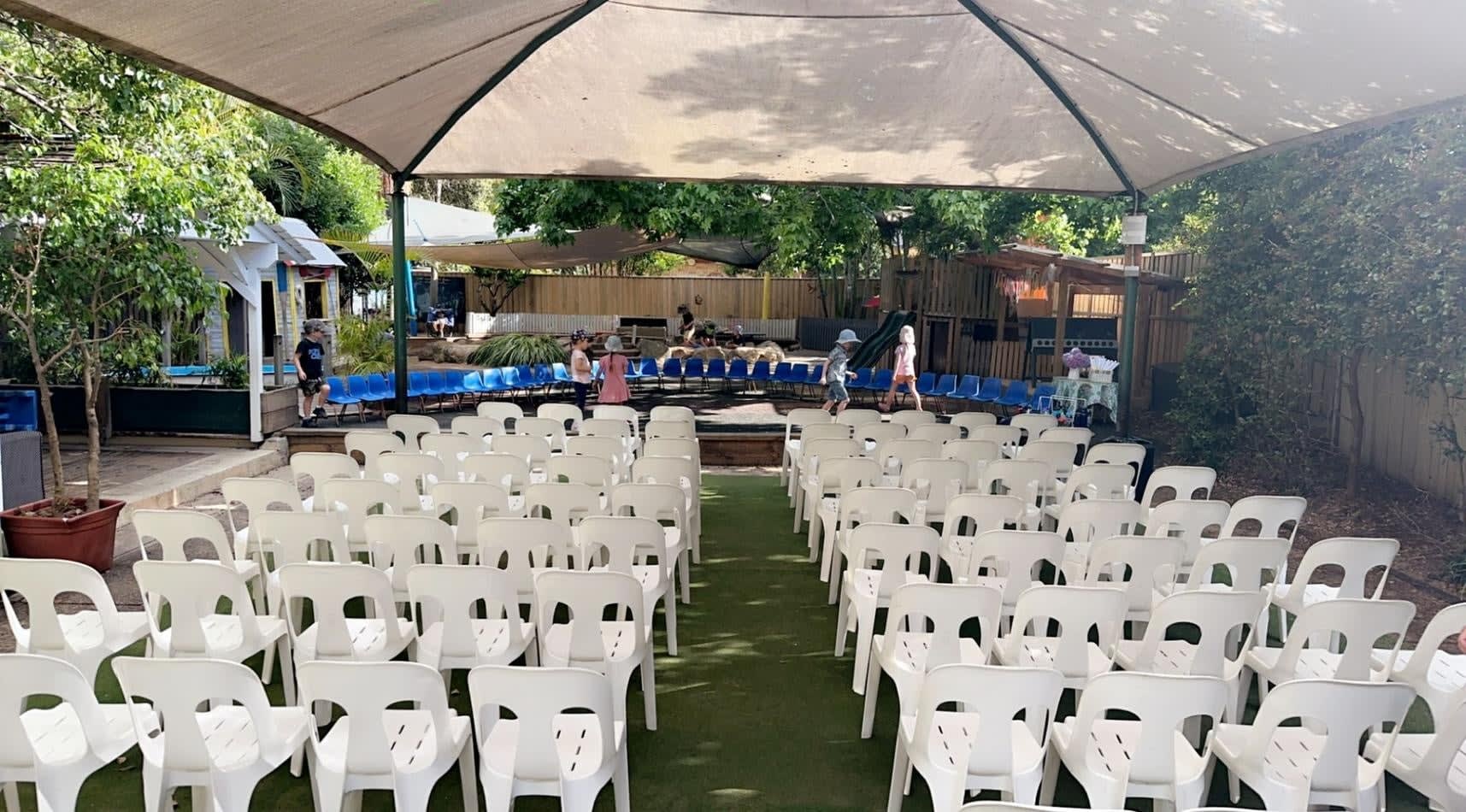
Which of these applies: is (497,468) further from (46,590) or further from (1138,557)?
(1138,557)

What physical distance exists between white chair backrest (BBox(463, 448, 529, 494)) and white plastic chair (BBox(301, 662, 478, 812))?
283 cm

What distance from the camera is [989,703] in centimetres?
273

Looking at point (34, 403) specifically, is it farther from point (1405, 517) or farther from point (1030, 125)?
point (1405, 517)

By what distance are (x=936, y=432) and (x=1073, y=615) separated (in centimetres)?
375

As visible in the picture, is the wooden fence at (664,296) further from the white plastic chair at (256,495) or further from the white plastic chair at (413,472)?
the white plastic chair at (256,495)

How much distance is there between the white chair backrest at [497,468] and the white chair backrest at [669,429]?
1.27m

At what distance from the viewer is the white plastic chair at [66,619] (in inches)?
135

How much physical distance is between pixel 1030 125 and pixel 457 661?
21.6 ft

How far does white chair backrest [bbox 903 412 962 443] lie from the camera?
7053mm

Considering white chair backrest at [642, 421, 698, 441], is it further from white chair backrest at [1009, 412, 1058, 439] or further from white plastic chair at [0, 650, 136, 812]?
white plastic chair at [0, 650, 136, 812]

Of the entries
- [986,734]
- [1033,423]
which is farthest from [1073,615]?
[1033,423]

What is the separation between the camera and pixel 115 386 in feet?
36.8

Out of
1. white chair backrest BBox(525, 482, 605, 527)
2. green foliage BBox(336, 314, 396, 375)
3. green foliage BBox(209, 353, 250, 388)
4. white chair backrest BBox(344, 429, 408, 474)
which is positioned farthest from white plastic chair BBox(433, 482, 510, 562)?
green foliage BBox(336, 314, 396, 375)

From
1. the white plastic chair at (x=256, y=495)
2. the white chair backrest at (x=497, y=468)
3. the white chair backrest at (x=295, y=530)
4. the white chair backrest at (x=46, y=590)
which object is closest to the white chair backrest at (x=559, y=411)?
the white chair backrest at (x=497, y=468)
